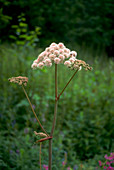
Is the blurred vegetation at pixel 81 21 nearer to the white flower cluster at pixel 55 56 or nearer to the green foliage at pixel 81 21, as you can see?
the green foliage at pixel 81 21

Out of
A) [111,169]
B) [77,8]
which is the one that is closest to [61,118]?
[111,169]

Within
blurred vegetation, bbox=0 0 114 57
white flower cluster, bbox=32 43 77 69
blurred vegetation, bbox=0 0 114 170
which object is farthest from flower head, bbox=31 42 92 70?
blurred vegetation, bbox=0 0 114 57

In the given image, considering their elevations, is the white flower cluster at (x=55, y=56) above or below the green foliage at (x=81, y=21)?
below

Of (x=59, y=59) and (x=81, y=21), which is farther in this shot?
(x=81, y=21)

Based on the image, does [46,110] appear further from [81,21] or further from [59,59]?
[81,21]

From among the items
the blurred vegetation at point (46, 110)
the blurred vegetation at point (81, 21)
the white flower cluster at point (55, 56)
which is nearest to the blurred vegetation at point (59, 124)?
the blurred vegetation at point (46, 110)

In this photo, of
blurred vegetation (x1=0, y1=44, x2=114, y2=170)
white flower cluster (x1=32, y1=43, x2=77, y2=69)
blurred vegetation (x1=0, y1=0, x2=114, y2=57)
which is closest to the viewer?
white flower cluster (x1=32, y1=43, x2=77, y2=69)

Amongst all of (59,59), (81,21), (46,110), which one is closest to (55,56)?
(59,59)

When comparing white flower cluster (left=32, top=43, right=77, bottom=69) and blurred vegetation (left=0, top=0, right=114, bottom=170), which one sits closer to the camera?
white flower cluster (left=32, top=43, right=77, bottom=69)

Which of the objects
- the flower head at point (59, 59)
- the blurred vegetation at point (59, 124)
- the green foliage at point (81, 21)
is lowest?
the blurred vegetation at point (59, 124)

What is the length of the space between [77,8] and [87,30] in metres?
2.69

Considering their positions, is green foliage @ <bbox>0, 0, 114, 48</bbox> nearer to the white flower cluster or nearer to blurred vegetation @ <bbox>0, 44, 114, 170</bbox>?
blurred vegetation @ <bbox>0, 44, 114, 170</bbox>

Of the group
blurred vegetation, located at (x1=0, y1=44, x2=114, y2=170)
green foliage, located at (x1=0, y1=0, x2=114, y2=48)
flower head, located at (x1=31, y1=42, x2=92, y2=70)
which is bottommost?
blurred vegetation, located at (x1=0, y1=44, x2=114, y2=170)

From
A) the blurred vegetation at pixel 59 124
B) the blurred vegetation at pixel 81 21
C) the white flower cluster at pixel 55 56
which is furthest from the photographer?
the blurred vegetation at pixel 81 21
